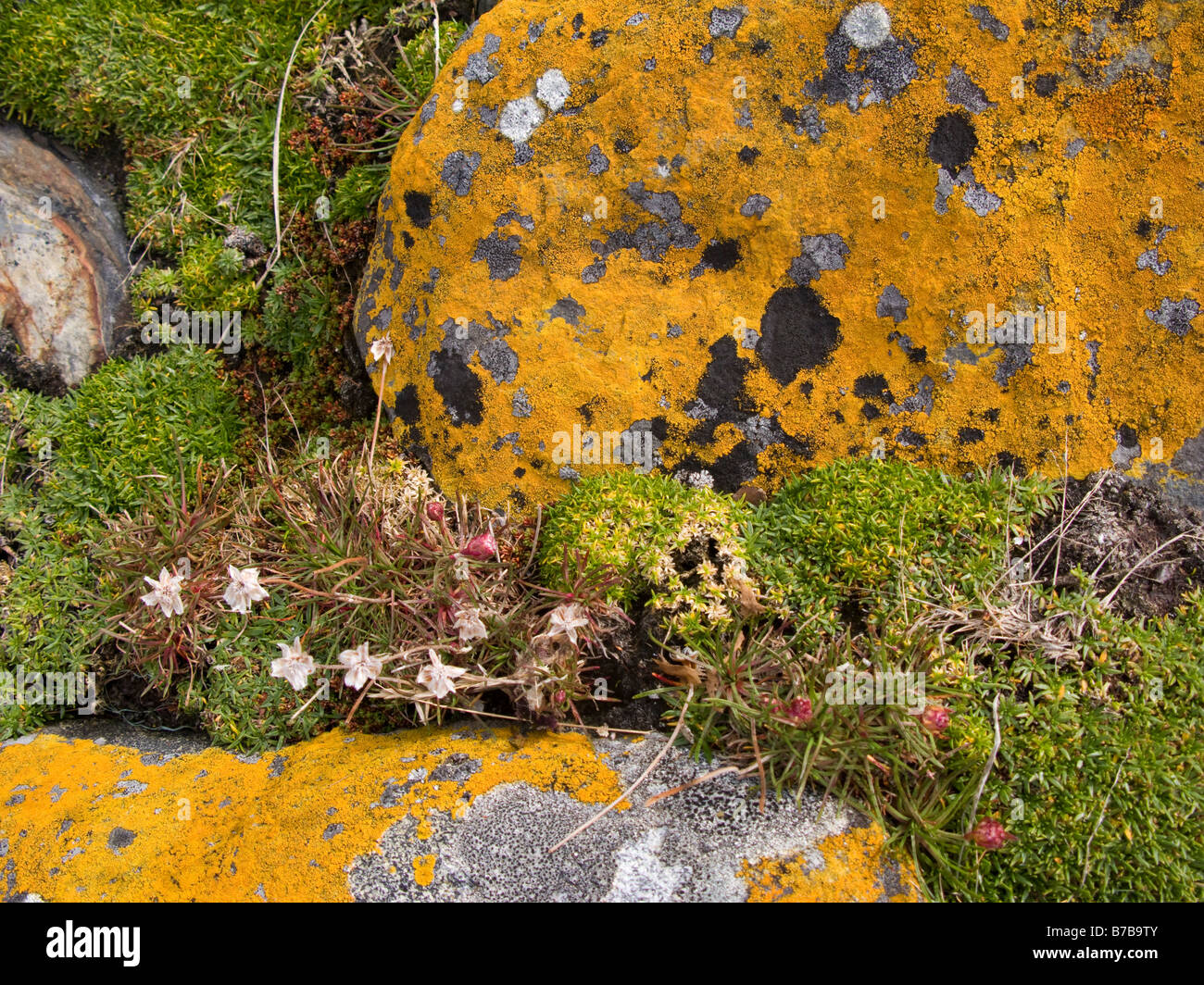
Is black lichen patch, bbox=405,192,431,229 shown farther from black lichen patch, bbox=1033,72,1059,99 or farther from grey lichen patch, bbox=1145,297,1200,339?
grey lichen patch, bbox=1145,297,1200,339

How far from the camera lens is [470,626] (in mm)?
3352

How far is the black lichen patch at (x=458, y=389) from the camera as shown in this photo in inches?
154

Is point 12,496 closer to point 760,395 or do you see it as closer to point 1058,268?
point 760,395

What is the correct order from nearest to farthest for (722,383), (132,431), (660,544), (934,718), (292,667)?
(934,718)
(292,667)
(660,544)
(722,383)
(132,431)

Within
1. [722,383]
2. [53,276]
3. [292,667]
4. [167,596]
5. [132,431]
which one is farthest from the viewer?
[53,276]

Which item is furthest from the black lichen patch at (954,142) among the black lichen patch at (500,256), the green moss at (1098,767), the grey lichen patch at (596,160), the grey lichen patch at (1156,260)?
the green moss at (1098,767)

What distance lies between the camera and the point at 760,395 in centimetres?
378

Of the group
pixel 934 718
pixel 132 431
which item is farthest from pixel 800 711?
pixel 132 431

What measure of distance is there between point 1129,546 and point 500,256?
320 cm

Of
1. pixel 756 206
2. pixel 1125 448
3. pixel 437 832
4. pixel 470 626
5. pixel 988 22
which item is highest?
pixel 988 22

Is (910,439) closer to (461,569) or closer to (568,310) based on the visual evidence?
(568,310)

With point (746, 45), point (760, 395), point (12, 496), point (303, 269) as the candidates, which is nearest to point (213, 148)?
point (303, 269)

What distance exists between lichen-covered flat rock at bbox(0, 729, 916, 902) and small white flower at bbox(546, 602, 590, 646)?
1.51 feet

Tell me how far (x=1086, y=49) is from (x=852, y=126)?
107cm
